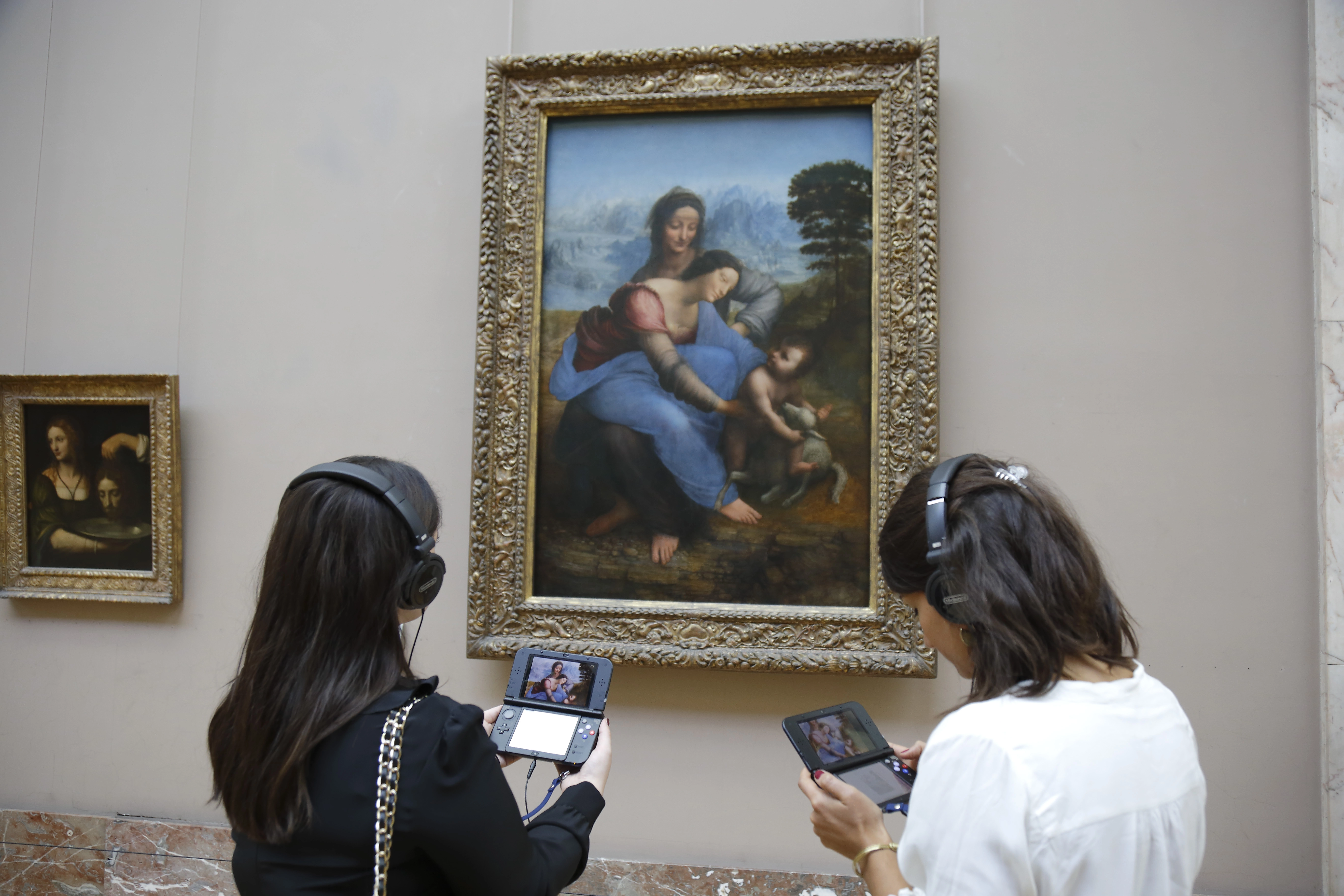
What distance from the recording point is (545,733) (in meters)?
2.30

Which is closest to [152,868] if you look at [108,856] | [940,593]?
[108,856]

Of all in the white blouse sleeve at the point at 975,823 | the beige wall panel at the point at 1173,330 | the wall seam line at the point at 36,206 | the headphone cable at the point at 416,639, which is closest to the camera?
the white blouse sleeve at the point at 975,823

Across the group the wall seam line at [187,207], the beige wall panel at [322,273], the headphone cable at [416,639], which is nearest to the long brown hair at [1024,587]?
the headphone cable at [416,639]

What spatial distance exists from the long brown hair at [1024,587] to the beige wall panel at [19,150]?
15.3 feet

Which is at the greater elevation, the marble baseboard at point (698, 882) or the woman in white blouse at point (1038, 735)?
the woman in white blouse at point (1038, 735)

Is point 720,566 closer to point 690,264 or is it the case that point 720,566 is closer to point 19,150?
point 690,264

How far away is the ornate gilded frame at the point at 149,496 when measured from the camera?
382 centimetres

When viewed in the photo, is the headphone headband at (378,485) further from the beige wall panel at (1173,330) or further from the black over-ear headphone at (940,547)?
the beige wall panel at (1173,330)

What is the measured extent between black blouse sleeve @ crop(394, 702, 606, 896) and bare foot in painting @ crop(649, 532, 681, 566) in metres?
1.80

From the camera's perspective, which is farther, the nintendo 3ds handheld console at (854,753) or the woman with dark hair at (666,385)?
the woman with dark hair at (666,385)

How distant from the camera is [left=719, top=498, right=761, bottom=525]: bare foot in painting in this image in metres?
3.46

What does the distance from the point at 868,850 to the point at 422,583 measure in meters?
1.21

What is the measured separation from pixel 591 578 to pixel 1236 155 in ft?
10.9

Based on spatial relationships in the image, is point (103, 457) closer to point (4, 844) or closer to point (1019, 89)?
point (4, 844)
